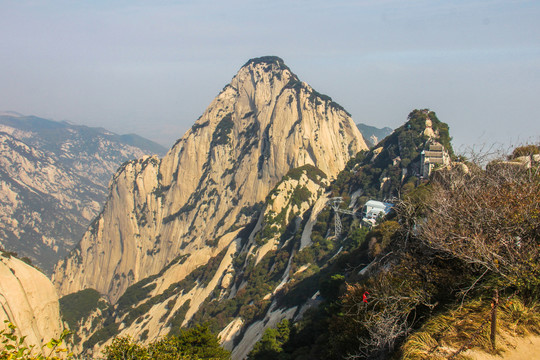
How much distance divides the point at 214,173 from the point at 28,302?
84.0 metres

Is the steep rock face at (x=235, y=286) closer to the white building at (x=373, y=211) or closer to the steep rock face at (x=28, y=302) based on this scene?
the white building at (x=373, y=211)

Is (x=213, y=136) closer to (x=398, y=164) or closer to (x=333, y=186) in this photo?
(x=333, y=186)

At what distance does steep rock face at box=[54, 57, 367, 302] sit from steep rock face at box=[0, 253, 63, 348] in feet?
201

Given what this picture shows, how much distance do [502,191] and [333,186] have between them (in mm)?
64869

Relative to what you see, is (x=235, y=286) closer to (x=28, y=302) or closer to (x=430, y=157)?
(x=28, y=302)

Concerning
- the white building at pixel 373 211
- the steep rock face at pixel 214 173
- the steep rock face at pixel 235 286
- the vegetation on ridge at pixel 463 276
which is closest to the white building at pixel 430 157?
the white building at pixel 373 211

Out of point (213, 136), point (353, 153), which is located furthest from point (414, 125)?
point (213, 136)

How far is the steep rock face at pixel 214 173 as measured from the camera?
4277 inches

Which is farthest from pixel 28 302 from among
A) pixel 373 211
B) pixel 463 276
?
pixel 463 276

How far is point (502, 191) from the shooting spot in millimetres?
10289

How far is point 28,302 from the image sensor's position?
136 ft

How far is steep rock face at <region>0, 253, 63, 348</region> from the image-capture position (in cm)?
3841

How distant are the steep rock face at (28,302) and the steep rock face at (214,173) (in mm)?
61375

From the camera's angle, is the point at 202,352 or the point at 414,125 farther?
the point at 414,125
